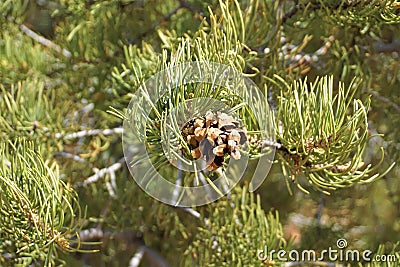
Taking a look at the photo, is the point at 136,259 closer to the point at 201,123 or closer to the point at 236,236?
the point at 236,236

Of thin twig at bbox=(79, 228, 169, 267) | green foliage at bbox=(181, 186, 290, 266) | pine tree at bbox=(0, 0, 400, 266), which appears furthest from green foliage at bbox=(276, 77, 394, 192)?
thin twig at bbox=(79, 228, 169, 267)

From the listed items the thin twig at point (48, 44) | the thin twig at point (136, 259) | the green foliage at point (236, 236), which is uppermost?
the thin twig at point (48, 44)

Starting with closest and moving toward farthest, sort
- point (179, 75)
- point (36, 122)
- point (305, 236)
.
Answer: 1. point (179, 75)
2. point (36, 122)
3. point (305, 236)

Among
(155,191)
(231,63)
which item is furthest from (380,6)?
(155,191)

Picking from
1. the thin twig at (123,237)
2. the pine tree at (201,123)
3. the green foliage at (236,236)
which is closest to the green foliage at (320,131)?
the pine tree at (201,123)

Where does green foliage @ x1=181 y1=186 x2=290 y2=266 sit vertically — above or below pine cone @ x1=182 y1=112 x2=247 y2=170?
below

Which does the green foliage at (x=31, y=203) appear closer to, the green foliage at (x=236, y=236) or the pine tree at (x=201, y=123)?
the pine tree at (x=201, y=123)

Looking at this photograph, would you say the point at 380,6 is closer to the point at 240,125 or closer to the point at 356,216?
the point at 240,125

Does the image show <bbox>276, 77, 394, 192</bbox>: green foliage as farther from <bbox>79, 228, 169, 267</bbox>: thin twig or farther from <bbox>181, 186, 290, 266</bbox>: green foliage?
<bbox>79, 228, 169, 267</bbox>: thin twig
